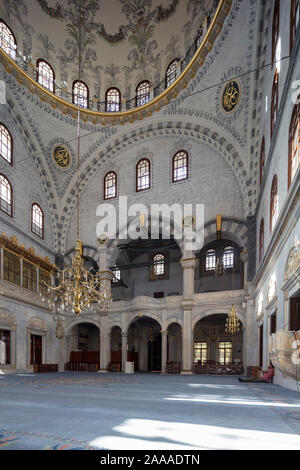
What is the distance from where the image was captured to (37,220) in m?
18.2

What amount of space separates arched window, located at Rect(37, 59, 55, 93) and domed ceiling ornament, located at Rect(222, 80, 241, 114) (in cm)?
885

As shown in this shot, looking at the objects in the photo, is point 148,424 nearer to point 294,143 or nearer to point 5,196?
point 294,143

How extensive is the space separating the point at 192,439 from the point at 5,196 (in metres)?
14.5

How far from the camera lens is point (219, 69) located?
15234mm

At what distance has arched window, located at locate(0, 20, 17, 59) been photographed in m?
15.2

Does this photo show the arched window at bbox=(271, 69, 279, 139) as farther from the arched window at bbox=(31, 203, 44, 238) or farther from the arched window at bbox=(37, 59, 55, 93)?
the arched window at bbox=(31, 203, 44, 238)

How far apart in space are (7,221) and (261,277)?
1070cm

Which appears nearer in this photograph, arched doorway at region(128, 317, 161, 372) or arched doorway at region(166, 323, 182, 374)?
arched doorway at region(166, 323, 182, 374)

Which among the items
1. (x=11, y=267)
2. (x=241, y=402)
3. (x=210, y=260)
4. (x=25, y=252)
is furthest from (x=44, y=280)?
(x=241, y=402)

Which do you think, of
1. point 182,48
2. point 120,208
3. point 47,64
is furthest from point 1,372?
point 182,48

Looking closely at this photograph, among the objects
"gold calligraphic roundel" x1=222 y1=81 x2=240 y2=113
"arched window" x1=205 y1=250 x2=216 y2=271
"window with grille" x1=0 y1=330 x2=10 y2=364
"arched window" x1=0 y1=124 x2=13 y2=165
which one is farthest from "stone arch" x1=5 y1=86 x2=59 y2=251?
"gold calligraphic roundel" x1=222 y1=81 x2=240 y2=113

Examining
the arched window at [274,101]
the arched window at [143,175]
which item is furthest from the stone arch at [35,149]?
the arched window at [274,101]
